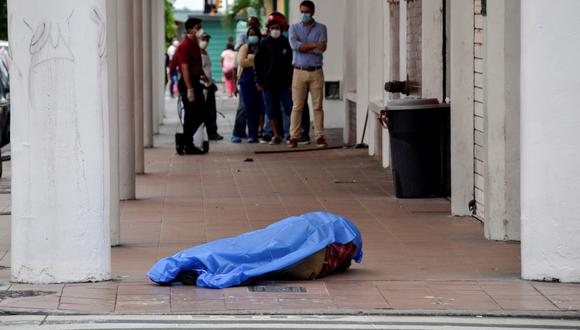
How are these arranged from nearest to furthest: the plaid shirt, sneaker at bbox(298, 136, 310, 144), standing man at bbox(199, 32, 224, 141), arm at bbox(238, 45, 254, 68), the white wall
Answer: the plaid shirt, standing man at bbox(199, 32, 224, 141), sneaker at bbox(298, 136, 310, 144), arm at bbox(238, 45, 254, 68), the white wall

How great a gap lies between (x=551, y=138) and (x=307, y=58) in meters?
11.5

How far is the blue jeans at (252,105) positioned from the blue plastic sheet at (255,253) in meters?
13.0

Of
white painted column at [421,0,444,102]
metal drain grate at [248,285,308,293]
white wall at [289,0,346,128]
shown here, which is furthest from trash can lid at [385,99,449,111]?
white wall at [289,0,346,128]

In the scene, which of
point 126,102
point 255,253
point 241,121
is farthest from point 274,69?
point 255,253

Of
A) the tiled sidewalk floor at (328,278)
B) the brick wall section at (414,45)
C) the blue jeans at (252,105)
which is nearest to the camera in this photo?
the tiled sidewalk floor at (328,278)

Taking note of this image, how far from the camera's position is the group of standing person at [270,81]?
2056 centimetres

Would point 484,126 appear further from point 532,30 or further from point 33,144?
point 33,144

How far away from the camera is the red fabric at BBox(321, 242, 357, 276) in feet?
32.1

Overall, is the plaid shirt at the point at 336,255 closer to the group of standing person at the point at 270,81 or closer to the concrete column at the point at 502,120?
the concrete column at the point at 502,120

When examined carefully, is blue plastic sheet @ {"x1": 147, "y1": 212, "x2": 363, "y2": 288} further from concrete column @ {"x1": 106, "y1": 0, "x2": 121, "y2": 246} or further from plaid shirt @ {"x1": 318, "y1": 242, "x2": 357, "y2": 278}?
concrete column @ {"x1": 106, "y1": 0, "x2": 121, "y2": 246}

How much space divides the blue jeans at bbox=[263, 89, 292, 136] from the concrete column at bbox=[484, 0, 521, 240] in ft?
34.6

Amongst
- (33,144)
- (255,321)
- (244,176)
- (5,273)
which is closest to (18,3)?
(33,144)

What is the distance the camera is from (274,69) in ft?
71.8

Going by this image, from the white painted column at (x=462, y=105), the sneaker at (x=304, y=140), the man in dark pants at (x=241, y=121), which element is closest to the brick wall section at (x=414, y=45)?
the white painted column at (x=462, y=105)
